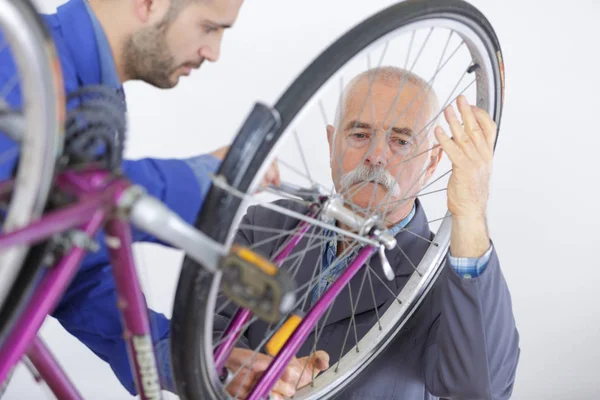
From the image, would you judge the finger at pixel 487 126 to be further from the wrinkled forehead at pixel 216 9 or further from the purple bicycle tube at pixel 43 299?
the purple bicycle tube at pixel 43 299

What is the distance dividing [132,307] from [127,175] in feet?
0.45

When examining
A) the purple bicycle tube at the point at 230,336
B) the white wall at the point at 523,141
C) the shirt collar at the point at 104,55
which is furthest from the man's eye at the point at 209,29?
the white wall at the point at 523,141

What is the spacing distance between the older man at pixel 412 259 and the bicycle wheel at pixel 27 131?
1.34ft

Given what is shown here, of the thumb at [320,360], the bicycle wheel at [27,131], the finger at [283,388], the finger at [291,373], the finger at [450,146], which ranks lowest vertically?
the finger at [283,388]

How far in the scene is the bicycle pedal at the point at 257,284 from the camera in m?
0.64

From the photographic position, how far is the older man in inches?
40.1

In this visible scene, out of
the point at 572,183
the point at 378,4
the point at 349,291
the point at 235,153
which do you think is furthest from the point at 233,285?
the point at 572,183

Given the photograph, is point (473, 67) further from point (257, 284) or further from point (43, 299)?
point (43, 299)

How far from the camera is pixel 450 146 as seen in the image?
3.29ft

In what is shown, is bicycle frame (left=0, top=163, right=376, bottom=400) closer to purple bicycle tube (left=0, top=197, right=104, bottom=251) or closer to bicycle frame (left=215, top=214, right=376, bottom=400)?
purple bicycle tube (left=0, top=197, right=104, bottom=251)

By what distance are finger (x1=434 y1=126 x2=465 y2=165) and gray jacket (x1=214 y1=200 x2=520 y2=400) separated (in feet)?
0.51

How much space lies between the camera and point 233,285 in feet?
2.19

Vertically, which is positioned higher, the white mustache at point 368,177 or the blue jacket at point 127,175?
the white mustache at point 368,177

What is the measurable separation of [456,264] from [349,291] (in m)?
0.24
